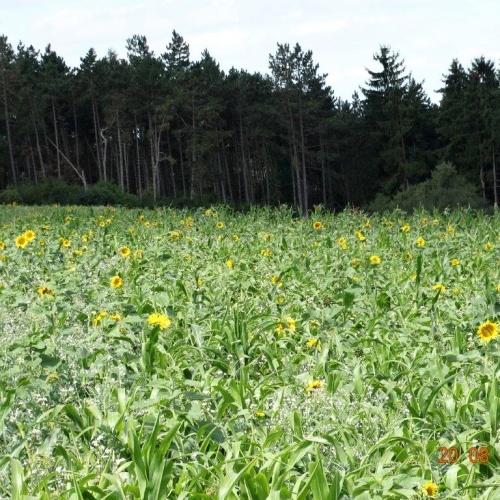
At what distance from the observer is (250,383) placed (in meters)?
3.49

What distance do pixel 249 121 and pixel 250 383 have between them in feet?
179

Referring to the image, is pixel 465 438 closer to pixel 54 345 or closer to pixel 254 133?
pixel 54 345

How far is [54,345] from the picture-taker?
3.72m

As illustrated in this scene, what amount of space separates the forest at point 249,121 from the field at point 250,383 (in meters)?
42.5

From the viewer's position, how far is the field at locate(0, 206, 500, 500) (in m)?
2.41

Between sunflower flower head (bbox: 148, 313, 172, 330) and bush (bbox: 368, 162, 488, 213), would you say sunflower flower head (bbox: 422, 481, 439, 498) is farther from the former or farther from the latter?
bush (bbox: 368, 162, 488, 213)

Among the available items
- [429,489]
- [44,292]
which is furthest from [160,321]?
[429,489]

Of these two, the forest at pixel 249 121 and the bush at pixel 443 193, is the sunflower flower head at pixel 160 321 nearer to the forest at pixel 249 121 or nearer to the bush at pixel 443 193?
the bush at pixel 443 193

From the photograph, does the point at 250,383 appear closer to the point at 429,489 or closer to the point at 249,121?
the point at 429,489

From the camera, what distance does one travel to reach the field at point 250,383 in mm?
2412

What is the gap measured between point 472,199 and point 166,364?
36.0 m

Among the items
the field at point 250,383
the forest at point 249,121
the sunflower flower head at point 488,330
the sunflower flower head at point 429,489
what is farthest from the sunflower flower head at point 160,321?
the forest at point 249,121

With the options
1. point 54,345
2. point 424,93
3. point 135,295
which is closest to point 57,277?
point 135,295

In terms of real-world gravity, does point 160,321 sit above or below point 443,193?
above
